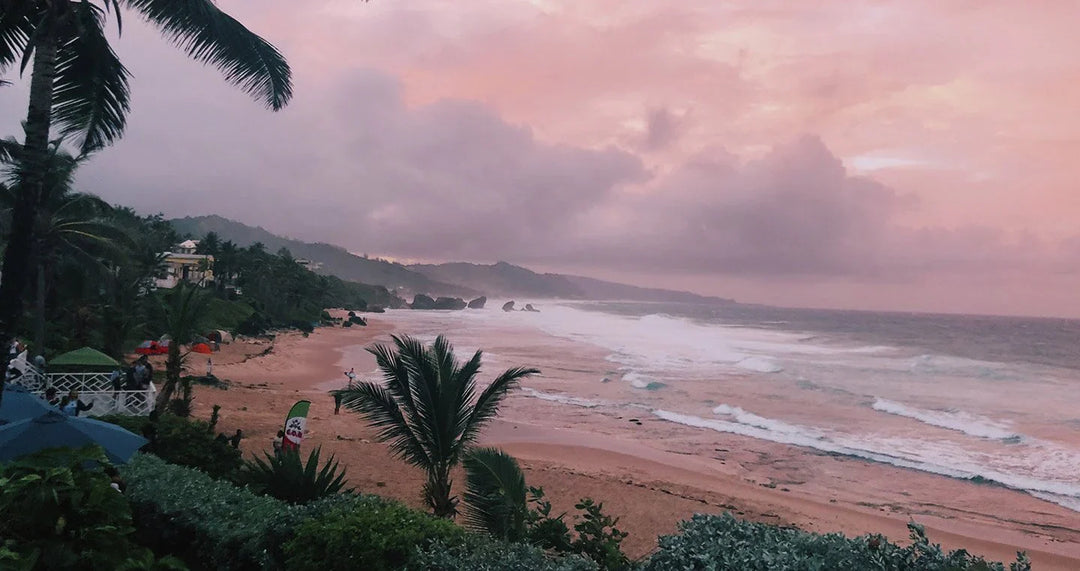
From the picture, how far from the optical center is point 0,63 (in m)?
6.77

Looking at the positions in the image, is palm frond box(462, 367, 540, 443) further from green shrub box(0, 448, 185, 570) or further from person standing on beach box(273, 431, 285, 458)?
green shrub box(0, 448, 185, 570)

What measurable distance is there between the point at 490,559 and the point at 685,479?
1152 cm

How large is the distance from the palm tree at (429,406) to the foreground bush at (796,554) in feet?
16.2

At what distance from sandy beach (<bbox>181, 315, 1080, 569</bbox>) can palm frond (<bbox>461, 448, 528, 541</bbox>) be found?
4.04 m

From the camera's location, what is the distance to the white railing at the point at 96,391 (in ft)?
40.4

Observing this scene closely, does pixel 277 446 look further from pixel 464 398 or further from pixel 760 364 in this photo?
pixel 760 364

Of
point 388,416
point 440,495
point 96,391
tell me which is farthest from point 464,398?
point 96,391

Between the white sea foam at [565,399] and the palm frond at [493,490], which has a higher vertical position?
the palm frond at [493,490]

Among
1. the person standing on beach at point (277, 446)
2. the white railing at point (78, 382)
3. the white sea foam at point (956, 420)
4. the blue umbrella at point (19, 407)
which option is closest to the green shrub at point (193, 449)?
the person standing on beach at point (277, 446)

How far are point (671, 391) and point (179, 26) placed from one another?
23.1 meters

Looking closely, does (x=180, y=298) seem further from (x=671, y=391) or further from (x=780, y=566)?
(x=671, y=391)

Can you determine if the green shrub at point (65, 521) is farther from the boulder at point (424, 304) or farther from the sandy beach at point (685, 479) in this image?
the boulder at point (424, 304)

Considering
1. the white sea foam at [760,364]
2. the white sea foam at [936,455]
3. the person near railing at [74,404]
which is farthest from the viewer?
the white sea foam at [760,364]

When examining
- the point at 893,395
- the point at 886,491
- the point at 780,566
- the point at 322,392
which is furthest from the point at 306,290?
the point at 780,566
